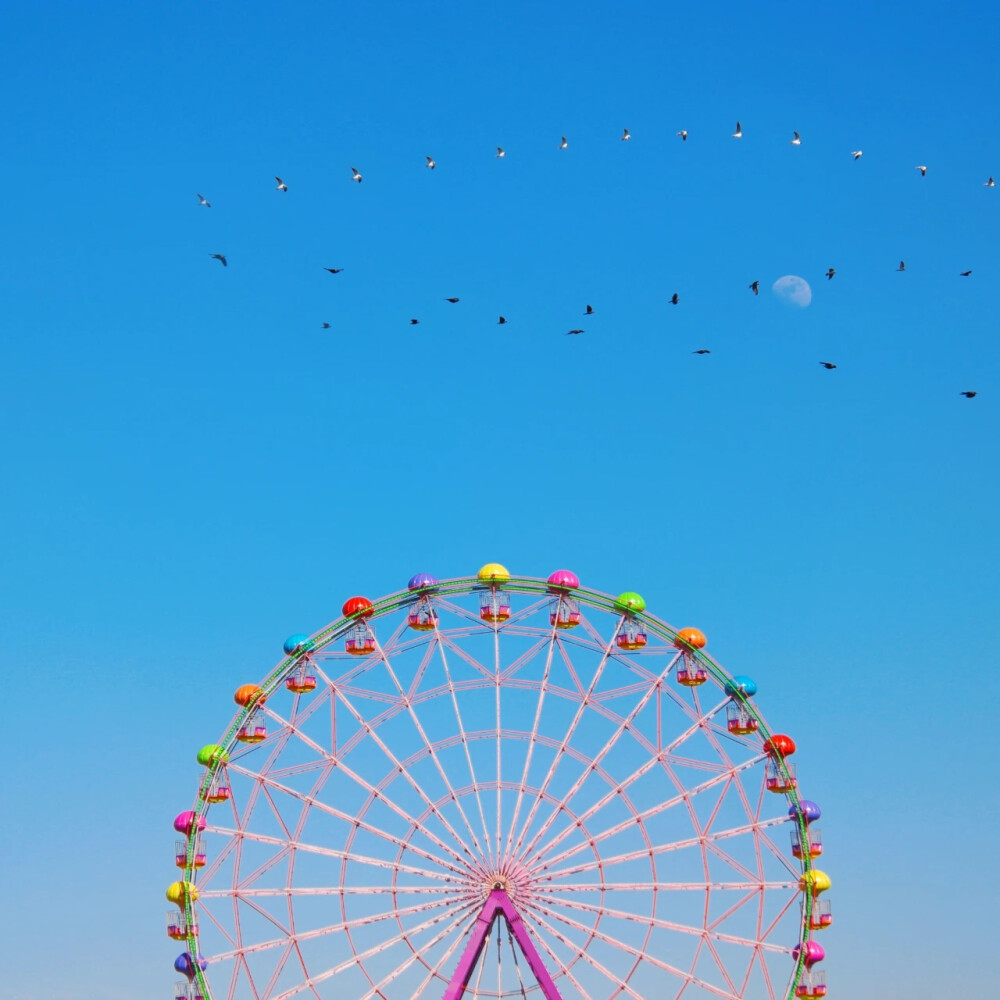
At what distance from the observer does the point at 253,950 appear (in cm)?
5153

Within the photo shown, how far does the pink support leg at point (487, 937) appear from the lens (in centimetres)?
5025

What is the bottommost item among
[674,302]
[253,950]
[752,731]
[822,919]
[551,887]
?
[253,950]

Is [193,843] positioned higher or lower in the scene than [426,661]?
lower

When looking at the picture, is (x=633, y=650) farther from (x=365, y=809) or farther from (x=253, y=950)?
(x=253, y=950)

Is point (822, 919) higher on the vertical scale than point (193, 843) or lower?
higher

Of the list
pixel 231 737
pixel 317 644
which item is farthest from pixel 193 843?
pixel 317 644

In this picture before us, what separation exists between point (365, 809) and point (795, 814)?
13.4m

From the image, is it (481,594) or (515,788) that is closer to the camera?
(515,788)

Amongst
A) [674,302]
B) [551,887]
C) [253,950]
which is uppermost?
[674,302]

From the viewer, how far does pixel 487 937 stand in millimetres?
50688

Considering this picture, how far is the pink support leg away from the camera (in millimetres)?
50250

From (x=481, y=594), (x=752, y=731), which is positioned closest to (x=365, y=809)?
(x=481, y=594)

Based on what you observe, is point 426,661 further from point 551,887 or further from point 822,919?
point 822,919

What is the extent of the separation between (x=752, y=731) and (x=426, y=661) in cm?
1061
